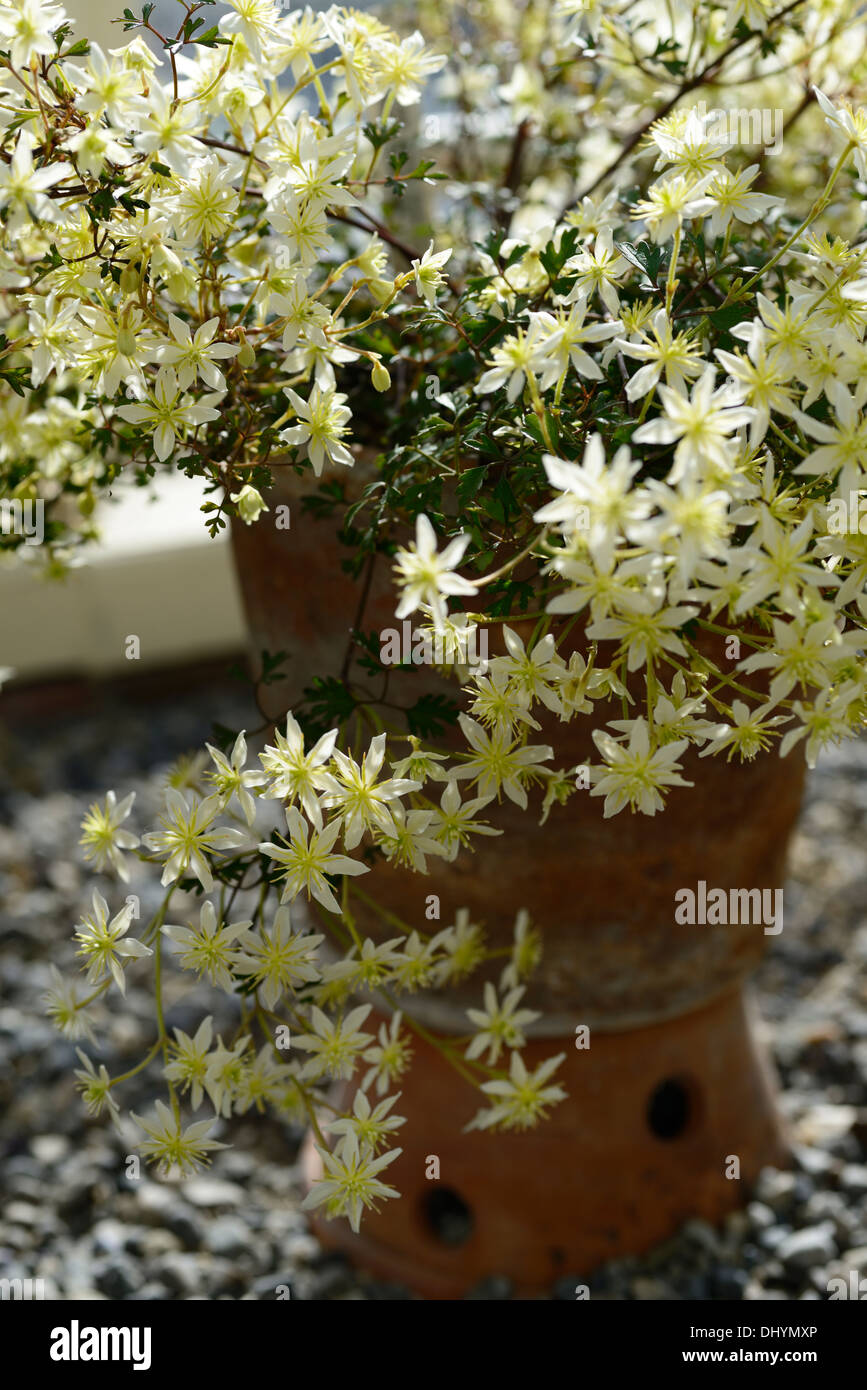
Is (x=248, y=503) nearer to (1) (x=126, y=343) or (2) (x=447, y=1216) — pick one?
(1) (x=126, y=343)

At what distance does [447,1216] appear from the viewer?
1.50 meters

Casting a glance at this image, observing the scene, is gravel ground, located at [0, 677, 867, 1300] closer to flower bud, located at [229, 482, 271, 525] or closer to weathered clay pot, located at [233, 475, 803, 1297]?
weathered clay pot, located at [233, 475, 803, 1297]

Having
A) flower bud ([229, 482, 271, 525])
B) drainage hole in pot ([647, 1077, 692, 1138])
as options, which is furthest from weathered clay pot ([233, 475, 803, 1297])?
flower bud ([229, 482, 271, 525])

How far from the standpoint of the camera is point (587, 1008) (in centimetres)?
126

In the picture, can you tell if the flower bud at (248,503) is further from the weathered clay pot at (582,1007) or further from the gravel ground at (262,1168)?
the gravel ground at (262,1168)

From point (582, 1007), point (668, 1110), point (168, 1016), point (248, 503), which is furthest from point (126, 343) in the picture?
point (168, 1016)

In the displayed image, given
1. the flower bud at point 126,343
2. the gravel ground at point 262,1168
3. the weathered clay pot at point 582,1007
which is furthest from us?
the gravel ground at point 262,1168

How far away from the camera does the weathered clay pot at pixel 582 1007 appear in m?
1.15

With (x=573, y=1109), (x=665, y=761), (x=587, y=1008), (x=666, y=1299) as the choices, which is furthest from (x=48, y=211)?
(x=666, y=1299)

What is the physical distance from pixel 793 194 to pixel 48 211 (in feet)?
3.27

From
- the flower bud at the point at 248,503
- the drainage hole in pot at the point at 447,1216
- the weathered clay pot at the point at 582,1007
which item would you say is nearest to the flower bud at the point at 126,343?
the flower bud at the point at 248,503

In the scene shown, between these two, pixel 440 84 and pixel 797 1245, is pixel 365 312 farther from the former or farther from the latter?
pixel 797 1245

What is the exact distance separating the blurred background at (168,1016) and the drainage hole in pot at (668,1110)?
0.39 ft

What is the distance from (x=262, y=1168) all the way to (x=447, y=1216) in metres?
0.28
